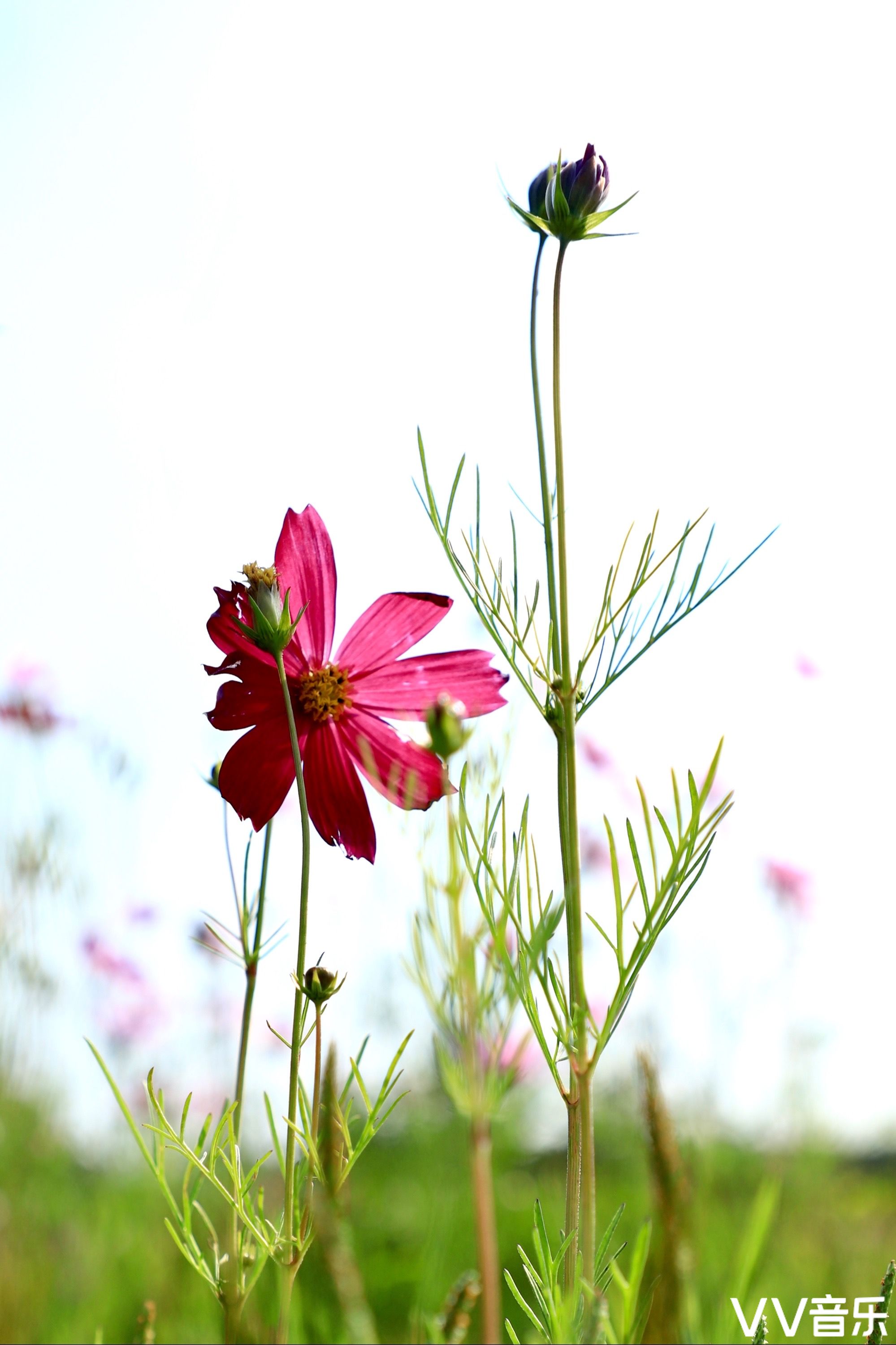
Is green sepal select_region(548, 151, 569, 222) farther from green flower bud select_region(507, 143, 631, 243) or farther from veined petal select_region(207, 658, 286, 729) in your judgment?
veined petal select_region(207, 658, 286, 729)

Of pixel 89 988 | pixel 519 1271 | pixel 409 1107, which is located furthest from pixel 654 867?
pixel 89 988

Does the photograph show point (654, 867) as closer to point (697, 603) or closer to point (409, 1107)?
point (697, 603)

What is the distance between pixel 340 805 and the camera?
1.23 feet

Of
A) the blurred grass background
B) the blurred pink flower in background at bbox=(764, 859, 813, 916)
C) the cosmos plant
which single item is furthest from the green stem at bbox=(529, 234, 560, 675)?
the blurred pink flower in background at bbox=(764, 859, 813, 916)

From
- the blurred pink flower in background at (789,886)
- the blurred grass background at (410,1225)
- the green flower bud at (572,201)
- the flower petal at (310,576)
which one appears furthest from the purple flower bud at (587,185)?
the blurred pink flower in background at (789,886)

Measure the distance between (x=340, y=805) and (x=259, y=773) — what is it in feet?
0.10

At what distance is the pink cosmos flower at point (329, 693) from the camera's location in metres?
0.36

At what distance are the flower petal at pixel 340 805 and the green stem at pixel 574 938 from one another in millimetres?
86

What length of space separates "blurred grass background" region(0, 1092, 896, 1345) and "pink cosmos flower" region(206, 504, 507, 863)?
22 cm

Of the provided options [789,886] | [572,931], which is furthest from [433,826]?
[789,886]

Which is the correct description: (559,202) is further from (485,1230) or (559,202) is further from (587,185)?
(485,1230)

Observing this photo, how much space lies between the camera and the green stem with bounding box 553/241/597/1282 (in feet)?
0.93

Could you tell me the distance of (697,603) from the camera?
1.24 ft

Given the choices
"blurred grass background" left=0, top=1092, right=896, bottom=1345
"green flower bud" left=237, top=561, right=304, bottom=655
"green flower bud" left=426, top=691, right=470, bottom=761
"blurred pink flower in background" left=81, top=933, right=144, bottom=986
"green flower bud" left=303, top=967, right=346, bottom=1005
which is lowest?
"blurred grass background" left=0, top=1092, right=896, bottom=1345
